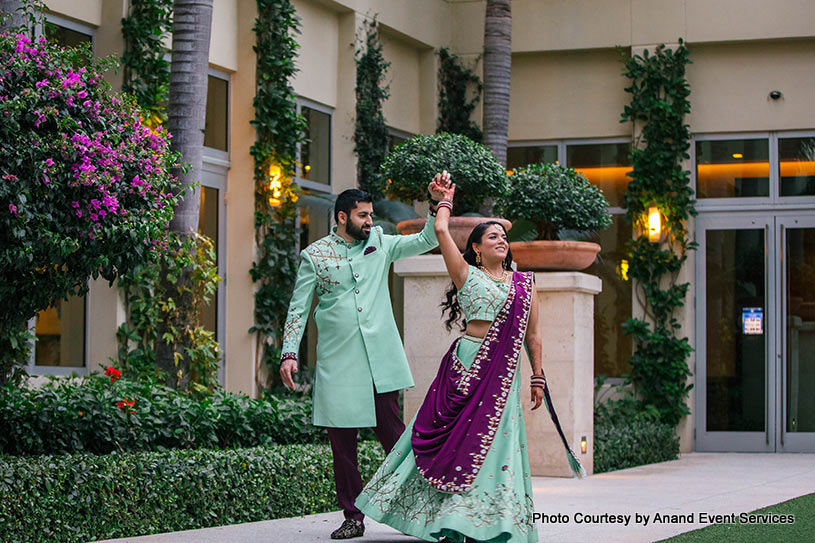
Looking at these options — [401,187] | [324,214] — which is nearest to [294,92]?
[324,214]

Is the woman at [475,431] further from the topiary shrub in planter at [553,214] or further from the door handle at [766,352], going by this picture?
the door handle at [766,352]

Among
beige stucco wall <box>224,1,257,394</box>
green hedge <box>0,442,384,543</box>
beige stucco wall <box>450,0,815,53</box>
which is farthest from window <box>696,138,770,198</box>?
green hedge <box>0,442,384,543</box>

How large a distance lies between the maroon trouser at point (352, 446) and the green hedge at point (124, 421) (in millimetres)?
1501

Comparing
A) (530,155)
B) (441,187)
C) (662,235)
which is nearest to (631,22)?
(530,155)

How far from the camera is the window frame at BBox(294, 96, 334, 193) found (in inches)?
502

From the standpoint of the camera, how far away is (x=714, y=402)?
A: 46.3 feet

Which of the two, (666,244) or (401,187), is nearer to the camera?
(401,187)

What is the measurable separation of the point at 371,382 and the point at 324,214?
23.7 ft

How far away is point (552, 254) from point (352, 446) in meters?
4.24

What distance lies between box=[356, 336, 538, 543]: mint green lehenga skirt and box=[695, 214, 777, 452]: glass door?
8908 millimetres

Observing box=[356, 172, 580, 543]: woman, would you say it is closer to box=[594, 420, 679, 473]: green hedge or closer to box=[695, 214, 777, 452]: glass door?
box=[594, 420, 679, 473]: green hedge

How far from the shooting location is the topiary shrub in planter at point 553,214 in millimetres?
10023

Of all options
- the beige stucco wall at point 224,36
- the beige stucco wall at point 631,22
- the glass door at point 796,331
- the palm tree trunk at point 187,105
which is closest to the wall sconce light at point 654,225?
the glass door at point 796,331

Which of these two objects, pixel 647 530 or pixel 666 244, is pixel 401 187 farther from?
pixel 666 244
